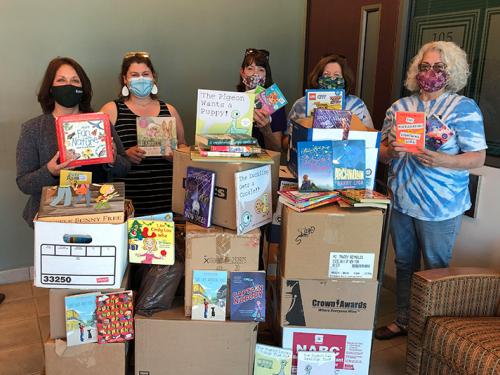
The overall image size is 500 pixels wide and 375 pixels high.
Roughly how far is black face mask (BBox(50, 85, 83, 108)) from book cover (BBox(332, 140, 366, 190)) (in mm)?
1142

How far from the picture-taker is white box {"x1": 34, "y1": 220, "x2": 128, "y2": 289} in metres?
1.61

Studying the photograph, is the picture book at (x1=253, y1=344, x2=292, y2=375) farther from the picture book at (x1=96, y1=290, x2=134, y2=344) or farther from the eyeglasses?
the eyeglasses

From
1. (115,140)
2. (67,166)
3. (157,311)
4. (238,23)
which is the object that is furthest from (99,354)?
(238,23)

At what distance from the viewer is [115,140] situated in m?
2.15

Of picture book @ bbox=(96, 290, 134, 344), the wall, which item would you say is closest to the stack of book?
picture book @ bbox=(96, 290, 134, 344)

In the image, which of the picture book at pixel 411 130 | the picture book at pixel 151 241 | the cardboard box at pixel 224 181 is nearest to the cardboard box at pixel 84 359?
the picture book at pixel 151 241

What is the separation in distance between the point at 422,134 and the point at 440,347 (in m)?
0.88

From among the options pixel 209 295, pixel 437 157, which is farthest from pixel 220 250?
pixel 437 157

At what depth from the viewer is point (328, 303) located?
5.83 feet

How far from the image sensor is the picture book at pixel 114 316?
1696 mm

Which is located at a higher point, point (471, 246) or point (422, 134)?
point (422, 134)

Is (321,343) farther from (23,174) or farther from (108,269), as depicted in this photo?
(23,174)

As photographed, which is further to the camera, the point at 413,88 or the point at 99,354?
the point at 413,88

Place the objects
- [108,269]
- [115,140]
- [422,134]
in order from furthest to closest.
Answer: [115,140] → [422,134] → [108,269]
